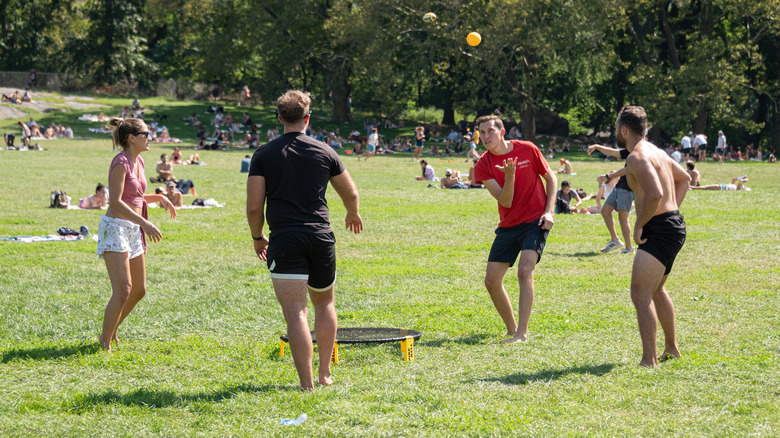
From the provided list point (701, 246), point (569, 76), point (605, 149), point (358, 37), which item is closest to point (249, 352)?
point (605, 149)

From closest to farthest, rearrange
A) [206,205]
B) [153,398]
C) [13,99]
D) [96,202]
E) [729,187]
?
[153,398], [96,202], [206,205], [729,187], [13,99]

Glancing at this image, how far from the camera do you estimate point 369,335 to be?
6562 millimetres

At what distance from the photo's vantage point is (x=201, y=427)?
475 centimetres

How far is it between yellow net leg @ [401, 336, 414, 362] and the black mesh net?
0.17 ft

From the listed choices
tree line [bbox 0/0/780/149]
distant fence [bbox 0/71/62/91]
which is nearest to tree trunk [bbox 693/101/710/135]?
tree line [bbox 0/0/780/149]

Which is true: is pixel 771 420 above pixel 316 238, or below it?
below

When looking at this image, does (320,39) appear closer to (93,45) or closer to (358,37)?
(358,37)

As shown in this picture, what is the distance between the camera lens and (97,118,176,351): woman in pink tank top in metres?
6.44

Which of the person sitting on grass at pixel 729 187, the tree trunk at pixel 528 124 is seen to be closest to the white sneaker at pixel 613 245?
the person sitting on grass at pixel 729 187

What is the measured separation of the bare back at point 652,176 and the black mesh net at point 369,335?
2.10 metres

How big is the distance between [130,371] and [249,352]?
1005 mm

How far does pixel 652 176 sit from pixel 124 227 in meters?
4.17

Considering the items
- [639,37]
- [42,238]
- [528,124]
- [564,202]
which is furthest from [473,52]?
[42,238]

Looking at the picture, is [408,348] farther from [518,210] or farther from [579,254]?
[579,254]
